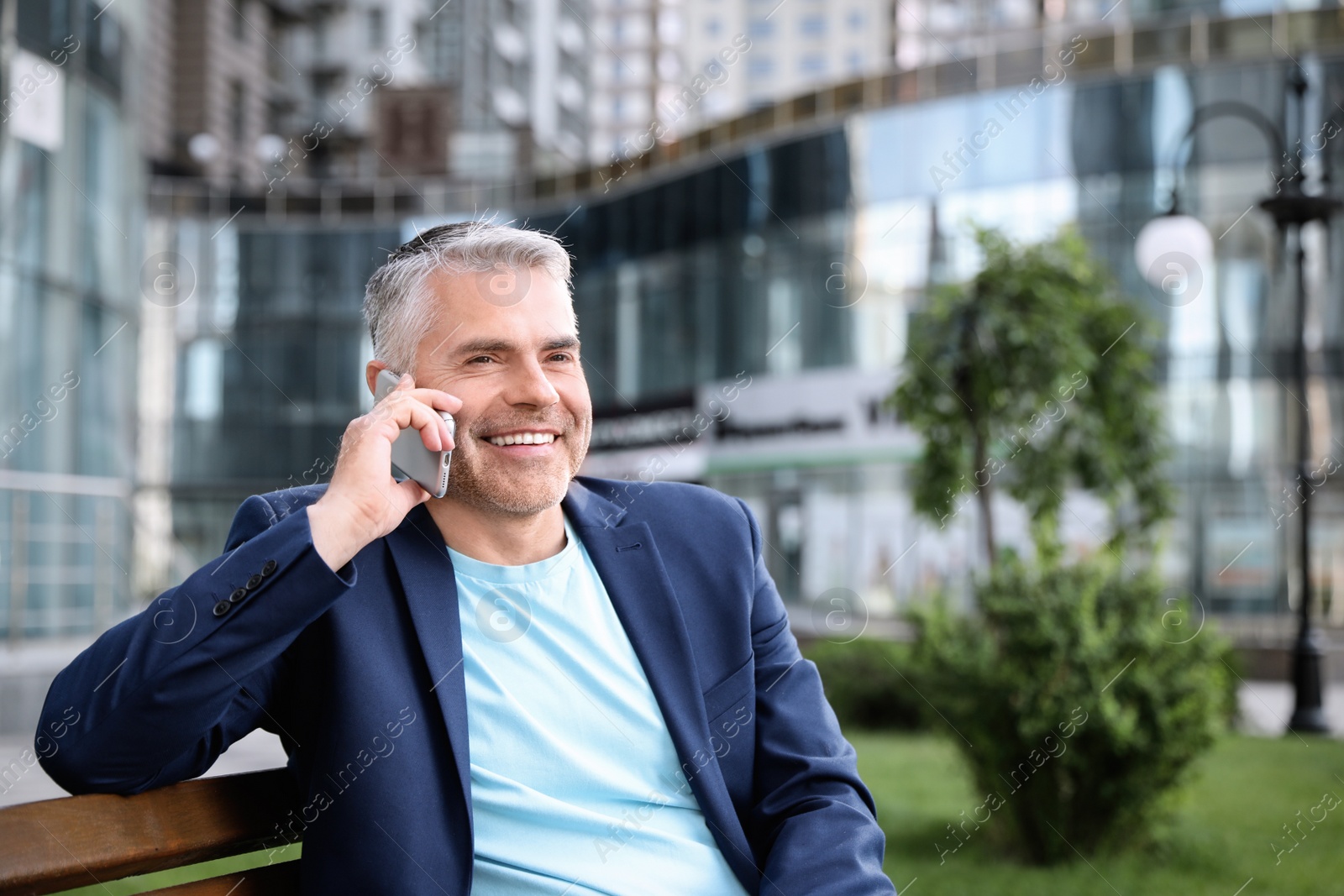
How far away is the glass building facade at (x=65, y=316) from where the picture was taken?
44.0ft

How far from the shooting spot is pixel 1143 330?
44.1ft

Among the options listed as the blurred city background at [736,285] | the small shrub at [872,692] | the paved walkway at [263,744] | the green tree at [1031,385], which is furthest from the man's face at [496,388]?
the small shrub at [872,692]

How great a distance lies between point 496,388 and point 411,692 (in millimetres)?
639

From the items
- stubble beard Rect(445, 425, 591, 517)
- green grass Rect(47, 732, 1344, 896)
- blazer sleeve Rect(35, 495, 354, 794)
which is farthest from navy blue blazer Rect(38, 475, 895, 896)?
green grass Rect(47, 732, 1344, 896)

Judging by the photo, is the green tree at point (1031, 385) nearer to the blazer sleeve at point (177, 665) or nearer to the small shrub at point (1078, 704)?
the small shrub at point (1078, 704)

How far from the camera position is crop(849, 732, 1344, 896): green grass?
261 inches

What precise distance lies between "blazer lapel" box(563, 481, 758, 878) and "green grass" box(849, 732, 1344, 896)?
4.17 m

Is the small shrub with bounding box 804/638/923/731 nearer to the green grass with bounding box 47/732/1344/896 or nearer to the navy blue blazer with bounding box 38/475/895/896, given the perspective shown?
the green grass with bounding box 47/732/1344/896

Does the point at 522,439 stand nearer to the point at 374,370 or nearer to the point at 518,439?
the point at 518,439

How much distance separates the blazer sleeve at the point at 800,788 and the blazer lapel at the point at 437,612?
2.20 ft

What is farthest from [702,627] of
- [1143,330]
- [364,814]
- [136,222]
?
[136,222]

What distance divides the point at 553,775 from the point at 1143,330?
1205 cm

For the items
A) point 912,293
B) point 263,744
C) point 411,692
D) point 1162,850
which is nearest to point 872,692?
point 1162,850

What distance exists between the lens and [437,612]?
2.60 m
